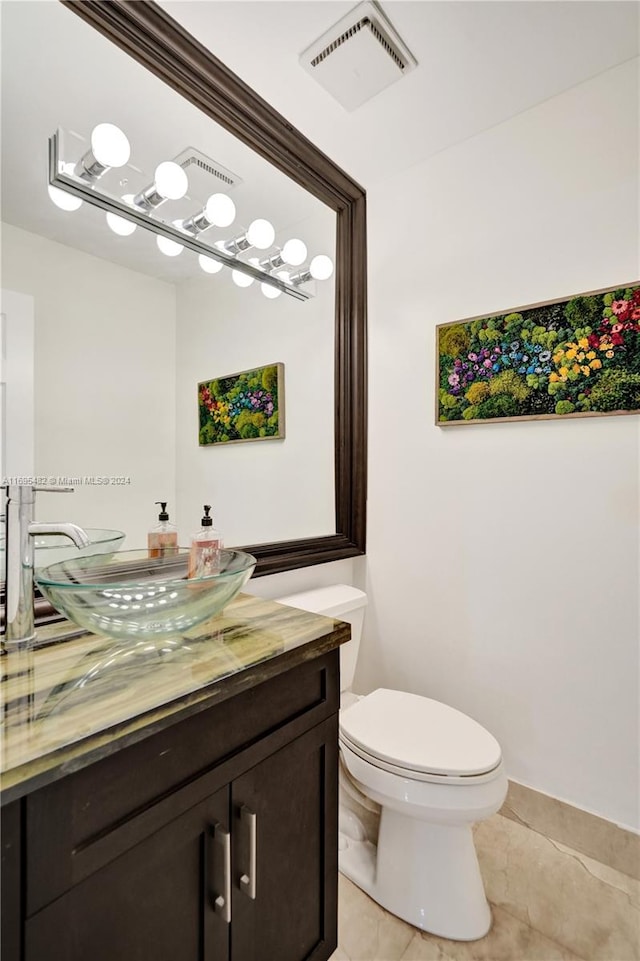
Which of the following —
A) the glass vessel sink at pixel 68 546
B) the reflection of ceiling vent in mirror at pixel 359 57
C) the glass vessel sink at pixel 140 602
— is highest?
the reflection of ceiling vent in mirror at pixel 359 57

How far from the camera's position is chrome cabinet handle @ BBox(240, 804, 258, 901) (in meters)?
0.79

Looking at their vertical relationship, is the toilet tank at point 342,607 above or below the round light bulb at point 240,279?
below

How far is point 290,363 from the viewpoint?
5.95ft

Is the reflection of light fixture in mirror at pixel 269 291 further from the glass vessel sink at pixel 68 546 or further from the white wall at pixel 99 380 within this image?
the glass vessel sink at pixel 68 546

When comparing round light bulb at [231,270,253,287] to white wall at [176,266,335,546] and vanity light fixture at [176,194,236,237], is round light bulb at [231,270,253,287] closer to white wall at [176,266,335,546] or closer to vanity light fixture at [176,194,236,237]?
white wall at [176,266,335,546]

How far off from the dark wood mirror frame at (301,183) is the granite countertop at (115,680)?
620mm

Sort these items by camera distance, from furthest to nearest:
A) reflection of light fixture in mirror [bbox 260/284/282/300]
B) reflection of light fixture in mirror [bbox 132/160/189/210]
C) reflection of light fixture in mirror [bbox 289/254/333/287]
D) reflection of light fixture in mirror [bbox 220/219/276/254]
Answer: reflection of light fixture in mirror [bbox 289/254/333/287] < reflection of light fixture in mirror [bbox 260/284/282/300] < reflection of light fixture in mirror [bbox 220/219/276/254] < reflection of light fixture in mirror [bbox 132/160/189/210]

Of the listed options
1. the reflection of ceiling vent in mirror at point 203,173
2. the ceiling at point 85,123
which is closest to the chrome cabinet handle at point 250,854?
the ceiling at point 85,123

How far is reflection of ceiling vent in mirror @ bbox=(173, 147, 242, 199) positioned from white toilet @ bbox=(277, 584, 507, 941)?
5.64ft

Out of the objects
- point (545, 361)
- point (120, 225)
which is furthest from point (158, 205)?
point (545, 361)

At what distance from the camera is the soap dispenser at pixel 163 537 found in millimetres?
1289

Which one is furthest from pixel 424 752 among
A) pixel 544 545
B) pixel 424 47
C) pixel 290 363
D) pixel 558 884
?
pixel 424 47

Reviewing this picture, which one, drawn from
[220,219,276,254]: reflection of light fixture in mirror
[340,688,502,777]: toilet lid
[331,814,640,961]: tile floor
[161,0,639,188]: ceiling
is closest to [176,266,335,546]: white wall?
[220,219,276,254]: reflection of light fixture in mirror

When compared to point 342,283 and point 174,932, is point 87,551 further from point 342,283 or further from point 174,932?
point 342,283
